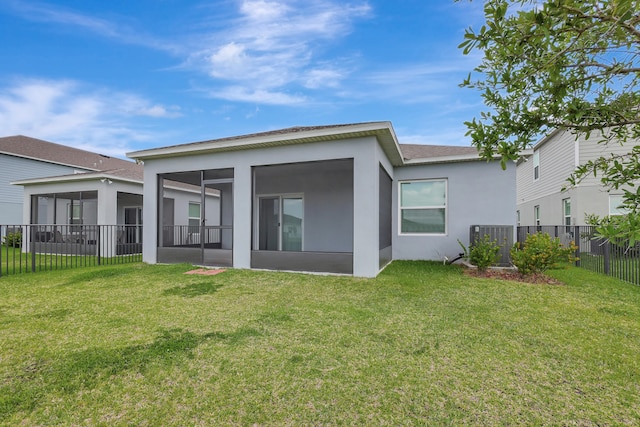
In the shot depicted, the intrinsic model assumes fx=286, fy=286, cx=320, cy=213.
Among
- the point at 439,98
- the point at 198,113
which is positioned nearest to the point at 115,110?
the point at 198,113

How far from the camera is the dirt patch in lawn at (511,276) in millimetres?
6227

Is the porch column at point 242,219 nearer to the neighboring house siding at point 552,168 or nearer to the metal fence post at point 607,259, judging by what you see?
the metal fence post at point 607,259

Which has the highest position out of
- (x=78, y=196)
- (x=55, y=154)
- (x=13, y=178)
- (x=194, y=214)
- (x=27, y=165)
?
(x=55, y=154)

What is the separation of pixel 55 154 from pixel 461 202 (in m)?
26.1

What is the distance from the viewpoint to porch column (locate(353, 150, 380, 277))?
20.9 ft

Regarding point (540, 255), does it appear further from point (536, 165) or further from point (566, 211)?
point (536, 165)

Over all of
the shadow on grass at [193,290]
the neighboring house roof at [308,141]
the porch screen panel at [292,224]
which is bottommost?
the shadow on grass at [193,290]

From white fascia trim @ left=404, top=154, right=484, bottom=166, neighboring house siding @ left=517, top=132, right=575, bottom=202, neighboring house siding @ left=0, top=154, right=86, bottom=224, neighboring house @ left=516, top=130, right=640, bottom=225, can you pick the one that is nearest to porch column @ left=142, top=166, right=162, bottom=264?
white fascia trim @ left=404, top=154, right=484, bottom=166

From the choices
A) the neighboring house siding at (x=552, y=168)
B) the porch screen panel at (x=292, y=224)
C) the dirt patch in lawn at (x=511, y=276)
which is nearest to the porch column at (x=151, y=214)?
the porch screen panel at (x=292, y=224)

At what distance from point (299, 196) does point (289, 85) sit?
5.89m

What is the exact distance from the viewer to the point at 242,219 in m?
7.56

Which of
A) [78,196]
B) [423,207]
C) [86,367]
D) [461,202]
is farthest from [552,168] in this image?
[78,196]

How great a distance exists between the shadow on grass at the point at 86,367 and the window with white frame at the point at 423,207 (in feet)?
23.2

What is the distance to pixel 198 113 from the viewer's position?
1581 centimetres
